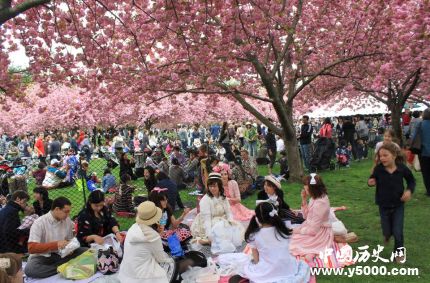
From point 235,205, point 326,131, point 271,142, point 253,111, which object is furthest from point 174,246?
point 271,142

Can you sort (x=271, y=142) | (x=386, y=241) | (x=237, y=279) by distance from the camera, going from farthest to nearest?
(x=271, y=142) → (x=386, y=241) → (x=237, y=279)

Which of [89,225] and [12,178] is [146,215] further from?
[12,178]

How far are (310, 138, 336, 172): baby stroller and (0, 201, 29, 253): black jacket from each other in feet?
34.0

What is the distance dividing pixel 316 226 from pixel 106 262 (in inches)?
126

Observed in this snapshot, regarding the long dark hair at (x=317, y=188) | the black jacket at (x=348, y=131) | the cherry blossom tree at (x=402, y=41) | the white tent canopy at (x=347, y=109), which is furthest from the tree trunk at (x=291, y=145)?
the white tent canopy at (x=347, y=109)

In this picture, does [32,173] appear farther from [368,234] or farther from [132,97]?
[368,234]

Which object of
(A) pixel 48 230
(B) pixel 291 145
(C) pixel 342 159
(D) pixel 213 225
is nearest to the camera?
(A) pixel 48 230

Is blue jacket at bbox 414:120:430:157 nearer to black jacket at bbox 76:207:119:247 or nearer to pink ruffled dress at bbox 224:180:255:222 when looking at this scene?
pink ruffled dress at bbox 224:180:255:222

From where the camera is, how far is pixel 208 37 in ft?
28.8

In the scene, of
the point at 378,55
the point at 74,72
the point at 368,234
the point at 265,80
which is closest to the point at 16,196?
the point at 74,72

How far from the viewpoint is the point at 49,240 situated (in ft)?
19.8

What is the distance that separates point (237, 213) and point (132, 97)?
4.30 metres

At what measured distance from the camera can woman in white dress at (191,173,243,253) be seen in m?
6.91

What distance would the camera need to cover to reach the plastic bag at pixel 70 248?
20.1 ft
